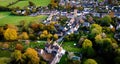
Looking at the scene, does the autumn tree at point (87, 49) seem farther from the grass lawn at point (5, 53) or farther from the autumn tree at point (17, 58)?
the grass lawn at point (5, 53)

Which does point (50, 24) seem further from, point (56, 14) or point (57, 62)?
point (57, 62)

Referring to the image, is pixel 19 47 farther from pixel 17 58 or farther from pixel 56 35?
pixel 56 35

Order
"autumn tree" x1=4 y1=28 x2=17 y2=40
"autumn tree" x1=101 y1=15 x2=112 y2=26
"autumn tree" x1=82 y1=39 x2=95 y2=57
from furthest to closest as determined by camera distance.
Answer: "autumn tree" x1=101 y1=15 x2=112 y2=26 < "autumn tree" x1=4 y1=28 x2=17 y2=40 < "autumn tree" x1=82 y1=39 x2=95 y2=57

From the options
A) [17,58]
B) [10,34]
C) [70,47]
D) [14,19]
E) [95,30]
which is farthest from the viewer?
[14,19]

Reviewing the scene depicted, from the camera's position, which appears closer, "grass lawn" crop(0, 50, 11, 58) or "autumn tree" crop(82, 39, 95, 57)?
"autumn tree" crop(82, 39, 95, 57)

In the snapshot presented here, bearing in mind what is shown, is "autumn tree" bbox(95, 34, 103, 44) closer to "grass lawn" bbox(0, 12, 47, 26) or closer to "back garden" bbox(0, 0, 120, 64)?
"back garden" bbox(0, 0, 120, 64)

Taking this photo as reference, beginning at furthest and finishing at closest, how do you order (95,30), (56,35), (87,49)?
(56,35)
(95,30)
(87,49)

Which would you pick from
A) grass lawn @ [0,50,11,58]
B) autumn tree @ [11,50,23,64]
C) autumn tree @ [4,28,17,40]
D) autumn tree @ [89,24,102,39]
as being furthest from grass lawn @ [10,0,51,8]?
autumn tree @ [11,50,23,64]

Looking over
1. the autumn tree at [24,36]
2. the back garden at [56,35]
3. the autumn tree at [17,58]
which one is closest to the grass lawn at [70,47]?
the back garden at [56,35]

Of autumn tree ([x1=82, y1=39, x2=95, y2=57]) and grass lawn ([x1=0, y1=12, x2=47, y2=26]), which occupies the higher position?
autumn tree ([x1=82, y1=39, x2=95, y2=57])

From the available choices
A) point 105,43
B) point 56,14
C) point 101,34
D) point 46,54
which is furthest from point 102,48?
point 56,14

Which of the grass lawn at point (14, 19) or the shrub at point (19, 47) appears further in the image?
the grass lawn at point (14, 19)

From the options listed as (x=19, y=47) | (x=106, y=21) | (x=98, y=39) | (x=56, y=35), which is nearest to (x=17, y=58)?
(x=19, y=47)
